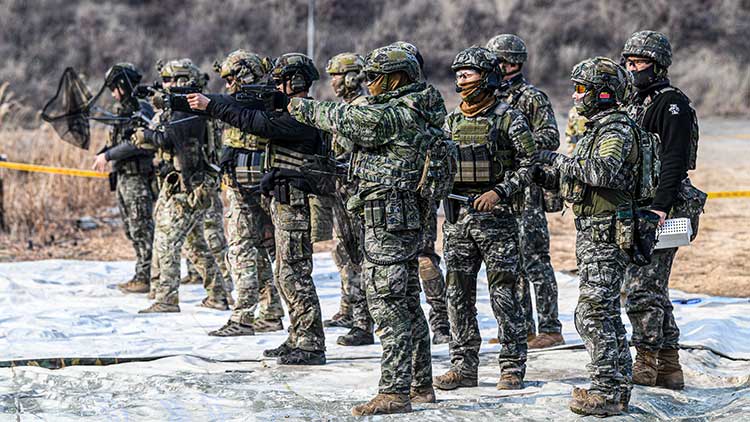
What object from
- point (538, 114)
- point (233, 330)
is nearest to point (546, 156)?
point (538, 114)

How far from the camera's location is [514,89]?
761 cm

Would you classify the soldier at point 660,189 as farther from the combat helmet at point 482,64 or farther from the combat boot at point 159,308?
the combat boot at point 159,308

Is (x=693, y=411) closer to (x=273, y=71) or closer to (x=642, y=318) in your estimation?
(x=642, y=318)

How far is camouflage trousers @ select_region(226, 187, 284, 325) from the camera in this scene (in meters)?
8.28

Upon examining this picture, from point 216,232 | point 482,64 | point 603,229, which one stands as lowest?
point 216,232

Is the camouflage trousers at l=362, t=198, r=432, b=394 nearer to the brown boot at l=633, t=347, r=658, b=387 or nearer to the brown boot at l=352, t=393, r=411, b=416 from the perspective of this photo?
Answer: the brown boot at l=352, t=393, r=411, b=416

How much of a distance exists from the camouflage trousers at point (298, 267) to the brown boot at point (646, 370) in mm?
2088

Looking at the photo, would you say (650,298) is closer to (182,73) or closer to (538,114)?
(538,114)

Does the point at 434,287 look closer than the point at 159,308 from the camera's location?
Yes

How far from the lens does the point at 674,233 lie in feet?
20.9

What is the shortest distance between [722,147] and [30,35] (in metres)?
18.0

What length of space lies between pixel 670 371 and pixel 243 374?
8.81ft

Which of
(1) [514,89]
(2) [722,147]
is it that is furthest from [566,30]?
(1) [514,89]

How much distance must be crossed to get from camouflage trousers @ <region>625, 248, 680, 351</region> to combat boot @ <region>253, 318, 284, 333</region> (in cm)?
301
